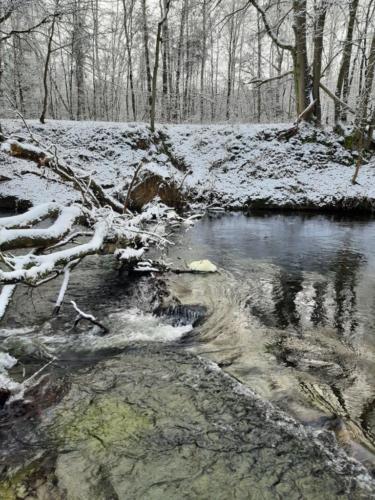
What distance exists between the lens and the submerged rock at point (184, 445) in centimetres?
309

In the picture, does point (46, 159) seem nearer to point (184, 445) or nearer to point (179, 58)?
point (184, 445)

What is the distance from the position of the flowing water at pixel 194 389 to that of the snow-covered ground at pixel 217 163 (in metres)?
8.80

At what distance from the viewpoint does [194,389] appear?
14.4ft

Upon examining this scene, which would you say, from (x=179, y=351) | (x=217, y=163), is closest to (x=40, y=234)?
(x=179, y=351)

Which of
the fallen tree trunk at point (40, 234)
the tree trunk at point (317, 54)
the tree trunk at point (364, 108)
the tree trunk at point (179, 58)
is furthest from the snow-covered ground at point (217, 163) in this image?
the fallen tree trunk at point (40, 234)

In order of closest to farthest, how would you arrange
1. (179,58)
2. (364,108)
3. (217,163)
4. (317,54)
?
1. (364,108)
2. (317,54)
3. (217,163)
4. (179,58)

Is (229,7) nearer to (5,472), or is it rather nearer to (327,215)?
(327,215)

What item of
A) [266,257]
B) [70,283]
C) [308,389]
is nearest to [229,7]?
[266,257]

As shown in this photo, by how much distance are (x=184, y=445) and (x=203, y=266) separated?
18.7ft

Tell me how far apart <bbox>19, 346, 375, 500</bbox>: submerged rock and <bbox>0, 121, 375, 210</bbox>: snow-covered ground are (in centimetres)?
1276

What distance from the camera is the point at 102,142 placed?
62.5 feet

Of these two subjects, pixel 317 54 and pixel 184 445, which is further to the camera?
pixel 317 54

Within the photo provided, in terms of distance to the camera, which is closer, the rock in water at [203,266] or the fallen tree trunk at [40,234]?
the fallen tree trunk at [40,234]

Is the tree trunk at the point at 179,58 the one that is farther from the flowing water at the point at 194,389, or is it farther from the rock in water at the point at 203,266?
the flowing water at the point at 194,389
